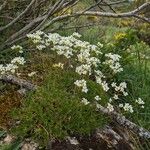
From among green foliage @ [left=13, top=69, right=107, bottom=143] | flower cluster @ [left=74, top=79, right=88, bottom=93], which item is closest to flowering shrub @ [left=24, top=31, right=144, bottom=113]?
flower cluster @ [left=74, top=79, right=88, bottom=93]

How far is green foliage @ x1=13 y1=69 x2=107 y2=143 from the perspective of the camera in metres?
4.14

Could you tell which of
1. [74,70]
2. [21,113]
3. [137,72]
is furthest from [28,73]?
[137,72]

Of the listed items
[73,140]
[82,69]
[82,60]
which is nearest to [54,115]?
[73,140]

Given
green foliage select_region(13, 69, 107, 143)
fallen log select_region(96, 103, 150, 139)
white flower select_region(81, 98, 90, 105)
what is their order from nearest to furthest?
green foliage select_region(13, 69, 107, 143), white flower select_region(81, 98, 90, 105), fallen log select_region(96, 103, 150, 139)

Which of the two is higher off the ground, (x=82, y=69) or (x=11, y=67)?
(x=11, y=67)

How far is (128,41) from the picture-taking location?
6773 mm

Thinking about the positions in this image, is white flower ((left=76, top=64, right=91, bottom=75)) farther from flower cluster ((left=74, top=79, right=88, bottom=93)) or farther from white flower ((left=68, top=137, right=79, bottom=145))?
white flower ((left=68, top=137, right=79, bottom=145))

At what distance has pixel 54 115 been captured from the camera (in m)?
4.21

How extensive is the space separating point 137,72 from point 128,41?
0.67m

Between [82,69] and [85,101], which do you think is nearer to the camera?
[85,101]

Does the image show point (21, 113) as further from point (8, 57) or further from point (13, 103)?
point (8, 57)

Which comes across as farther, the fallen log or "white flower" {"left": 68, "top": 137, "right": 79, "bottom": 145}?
the fallen log

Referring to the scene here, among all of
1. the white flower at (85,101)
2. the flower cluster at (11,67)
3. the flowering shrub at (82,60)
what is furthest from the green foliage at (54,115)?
the flower cluster at (11,67)

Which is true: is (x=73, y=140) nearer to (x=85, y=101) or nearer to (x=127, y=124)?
(x=85, y=101)
